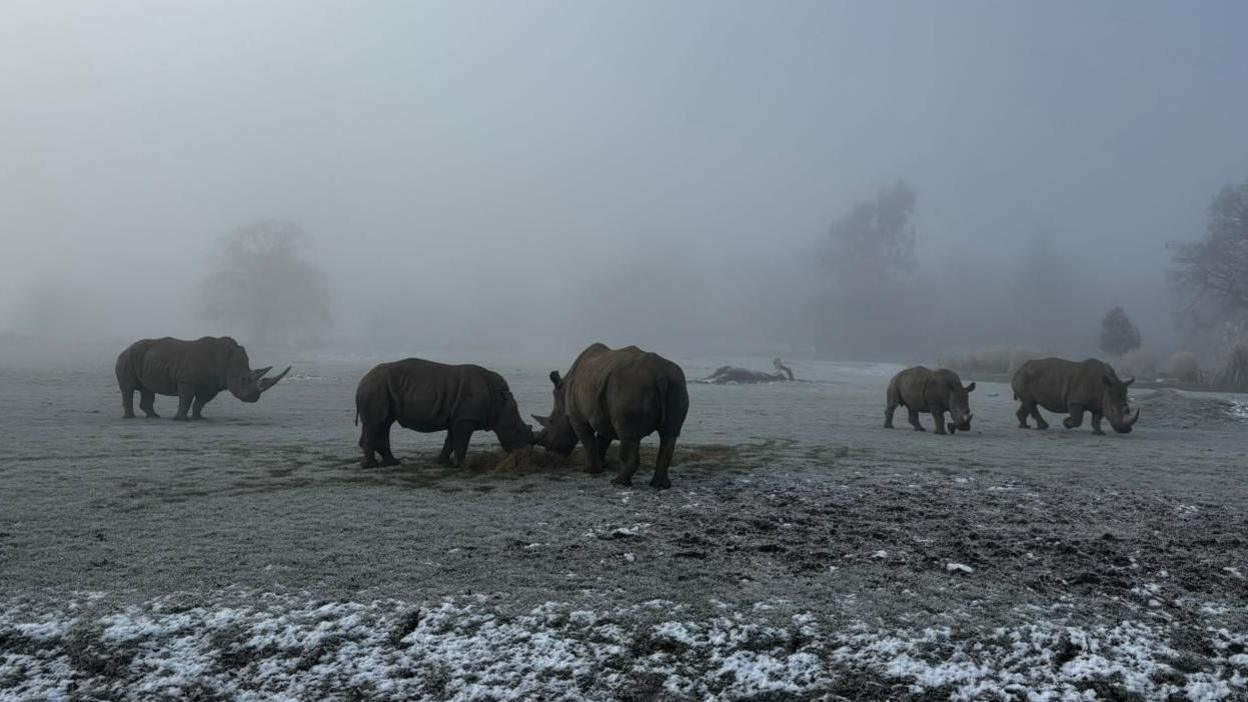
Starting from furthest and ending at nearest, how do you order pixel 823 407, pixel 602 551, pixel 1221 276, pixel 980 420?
pixel 1221 276
pixel 823 407
pixel 980 420
pixel 602 551

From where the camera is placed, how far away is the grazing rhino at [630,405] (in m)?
8.00

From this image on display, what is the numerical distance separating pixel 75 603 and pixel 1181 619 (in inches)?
250

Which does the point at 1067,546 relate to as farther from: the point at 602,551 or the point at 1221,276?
the point at 1221,276

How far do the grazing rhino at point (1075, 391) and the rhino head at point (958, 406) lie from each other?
2727mm

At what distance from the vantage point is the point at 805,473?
896 centimetres

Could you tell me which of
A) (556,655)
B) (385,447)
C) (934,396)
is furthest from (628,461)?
(934,396)

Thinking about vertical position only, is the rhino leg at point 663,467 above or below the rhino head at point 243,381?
below

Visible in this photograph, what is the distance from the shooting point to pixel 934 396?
15.3 m

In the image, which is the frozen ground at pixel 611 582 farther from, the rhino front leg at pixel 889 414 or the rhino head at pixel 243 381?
the rhino front leg at pixel 889 414

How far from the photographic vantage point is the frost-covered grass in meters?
3.53

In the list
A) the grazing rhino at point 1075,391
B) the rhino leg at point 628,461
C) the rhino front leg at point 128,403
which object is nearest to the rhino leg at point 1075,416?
the grazing rhino at point 1075,391

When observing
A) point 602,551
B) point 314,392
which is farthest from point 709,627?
point 314,392

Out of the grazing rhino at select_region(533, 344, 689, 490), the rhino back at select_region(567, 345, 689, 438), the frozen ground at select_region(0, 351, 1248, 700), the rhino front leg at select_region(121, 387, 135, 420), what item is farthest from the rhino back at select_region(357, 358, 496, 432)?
the rhino front leg at select_region(121, 387, 135, 420)

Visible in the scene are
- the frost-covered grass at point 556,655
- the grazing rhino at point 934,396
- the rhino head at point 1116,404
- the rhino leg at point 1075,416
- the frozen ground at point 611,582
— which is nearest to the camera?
the frost-covered grass at point 556,655
